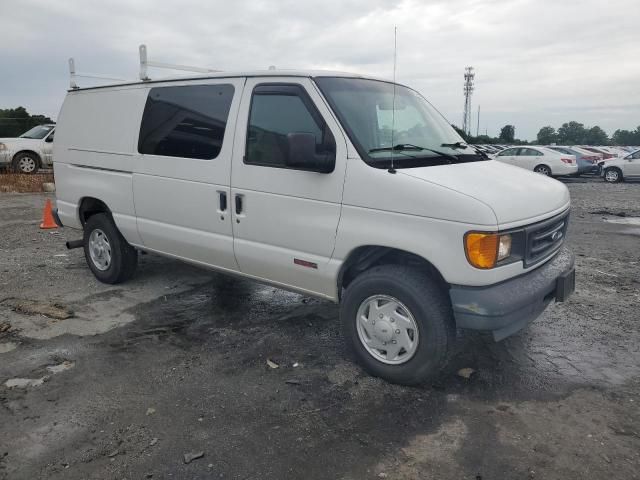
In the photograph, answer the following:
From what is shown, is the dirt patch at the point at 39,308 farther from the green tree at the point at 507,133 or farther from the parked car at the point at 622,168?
the green tree at the point at 507,133

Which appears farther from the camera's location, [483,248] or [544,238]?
[544,238]

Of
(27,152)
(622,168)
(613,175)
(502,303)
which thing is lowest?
(613,175)

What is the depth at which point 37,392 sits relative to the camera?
3.69m

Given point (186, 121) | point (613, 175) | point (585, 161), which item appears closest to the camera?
point (186, 121)

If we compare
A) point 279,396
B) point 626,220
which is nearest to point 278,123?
point 279,396

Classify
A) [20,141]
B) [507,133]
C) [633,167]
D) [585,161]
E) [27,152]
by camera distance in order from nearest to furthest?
[20,141]
[27,152]
[633,167]
[585,161]
[507,133]

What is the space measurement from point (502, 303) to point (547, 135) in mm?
78200

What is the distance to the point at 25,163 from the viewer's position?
1680 centimetres

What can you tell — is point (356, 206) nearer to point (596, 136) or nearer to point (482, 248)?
point (482, 248)

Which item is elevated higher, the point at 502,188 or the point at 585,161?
the point at 502,188

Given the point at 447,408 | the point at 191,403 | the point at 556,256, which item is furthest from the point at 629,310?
the point at 191,403

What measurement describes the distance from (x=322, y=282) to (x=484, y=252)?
1.28 m

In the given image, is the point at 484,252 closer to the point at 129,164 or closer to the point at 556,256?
the point at 556,256

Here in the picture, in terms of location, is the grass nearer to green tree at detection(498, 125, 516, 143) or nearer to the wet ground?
the wet ground
